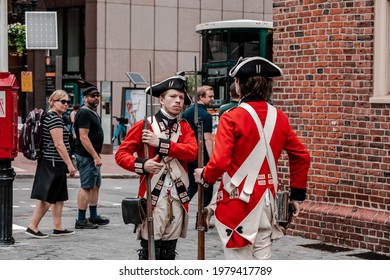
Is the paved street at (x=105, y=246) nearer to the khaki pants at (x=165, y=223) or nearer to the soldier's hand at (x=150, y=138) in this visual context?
the khaki pants at (x=165, y=223)

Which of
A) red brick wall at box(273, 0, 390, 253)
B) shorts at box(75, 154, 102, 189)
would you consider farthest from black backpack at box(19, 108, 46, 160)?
red brick wall at box(273, 0, 390, 253)

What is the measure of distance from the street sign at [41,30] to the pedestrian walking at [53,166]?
28.4 ft

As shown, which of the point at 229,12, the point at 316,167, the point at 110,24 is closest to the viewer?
the point at 316,167

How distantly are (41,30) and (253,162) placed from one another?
14897mm

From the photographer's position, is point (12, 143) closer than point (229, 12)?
Yes

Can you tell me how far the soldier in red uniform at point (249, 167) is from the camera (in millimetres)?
6309

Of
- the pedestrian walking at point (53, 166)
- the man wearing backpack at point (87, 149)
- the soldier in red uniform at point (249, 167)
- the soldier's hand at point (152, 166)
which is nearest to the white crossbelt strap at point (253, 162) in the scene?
the soldier in red uniform at point (249, 167)

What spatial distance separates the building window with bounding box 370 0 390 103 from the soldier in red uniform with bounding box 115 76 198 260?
13.0 ft

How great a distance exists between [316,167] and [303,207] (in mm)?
521

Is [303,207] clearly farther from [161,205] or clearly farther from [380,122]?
[161,205]

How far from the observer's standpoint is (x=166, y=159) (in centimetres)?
734

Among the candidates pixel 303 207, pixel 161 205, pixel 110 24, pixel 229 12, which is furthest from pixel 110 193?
pixel 229 12

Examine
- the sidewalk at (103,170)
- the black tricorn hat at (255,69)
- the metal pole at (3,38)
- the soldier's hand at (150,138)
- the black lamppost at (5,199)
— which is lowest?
the sidewalk at (103,170)

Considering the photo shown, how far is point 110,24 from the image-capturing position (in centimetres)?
3997
